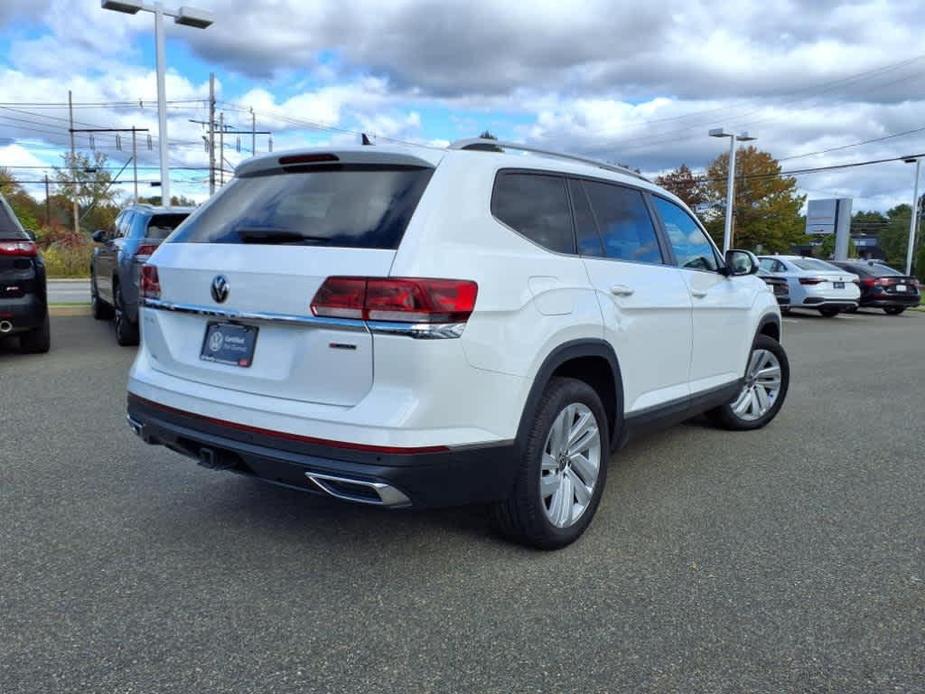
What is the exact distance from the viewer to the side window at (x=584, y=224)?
3.85m

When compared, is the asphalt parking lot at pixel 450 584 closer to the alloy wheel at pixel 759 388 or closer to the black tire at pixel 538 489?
the black tire at pixel 538 489

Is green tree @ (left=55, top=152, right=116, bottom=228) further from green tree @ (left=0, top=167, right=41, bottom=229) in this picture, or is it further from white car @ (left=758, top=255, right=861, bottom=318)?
white car @ (left=758, top=255, right=861, bottom=318)

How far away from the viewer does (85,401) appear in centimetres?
644

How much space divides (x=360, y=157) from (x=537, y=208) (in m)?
0.86

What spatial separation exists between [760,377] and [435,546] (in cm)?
365

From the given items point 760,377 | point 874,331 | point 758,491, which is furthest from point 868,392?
point 874,331

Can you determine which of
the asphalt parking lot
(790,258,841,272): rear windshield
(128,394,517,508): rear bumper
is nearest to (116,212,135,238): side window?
the asphalt parking lot

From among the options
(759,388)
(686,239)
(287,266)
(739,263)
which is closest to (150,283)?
(287,266)

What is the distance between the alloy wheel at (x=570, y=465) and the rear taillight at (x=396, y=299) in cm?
81

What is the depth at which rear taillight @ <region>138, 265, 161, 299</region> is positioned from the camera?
366 centimetres

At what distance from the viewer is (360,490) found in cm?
289

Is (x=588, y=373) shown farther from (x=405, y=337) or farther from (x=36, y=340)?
(x=36, y=340)

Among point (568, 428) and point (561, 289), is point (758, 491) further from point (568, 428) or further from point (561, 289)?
point (561, 289)

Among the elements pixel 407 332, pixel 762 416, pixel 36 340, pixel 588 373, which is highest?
pixel 407 332
